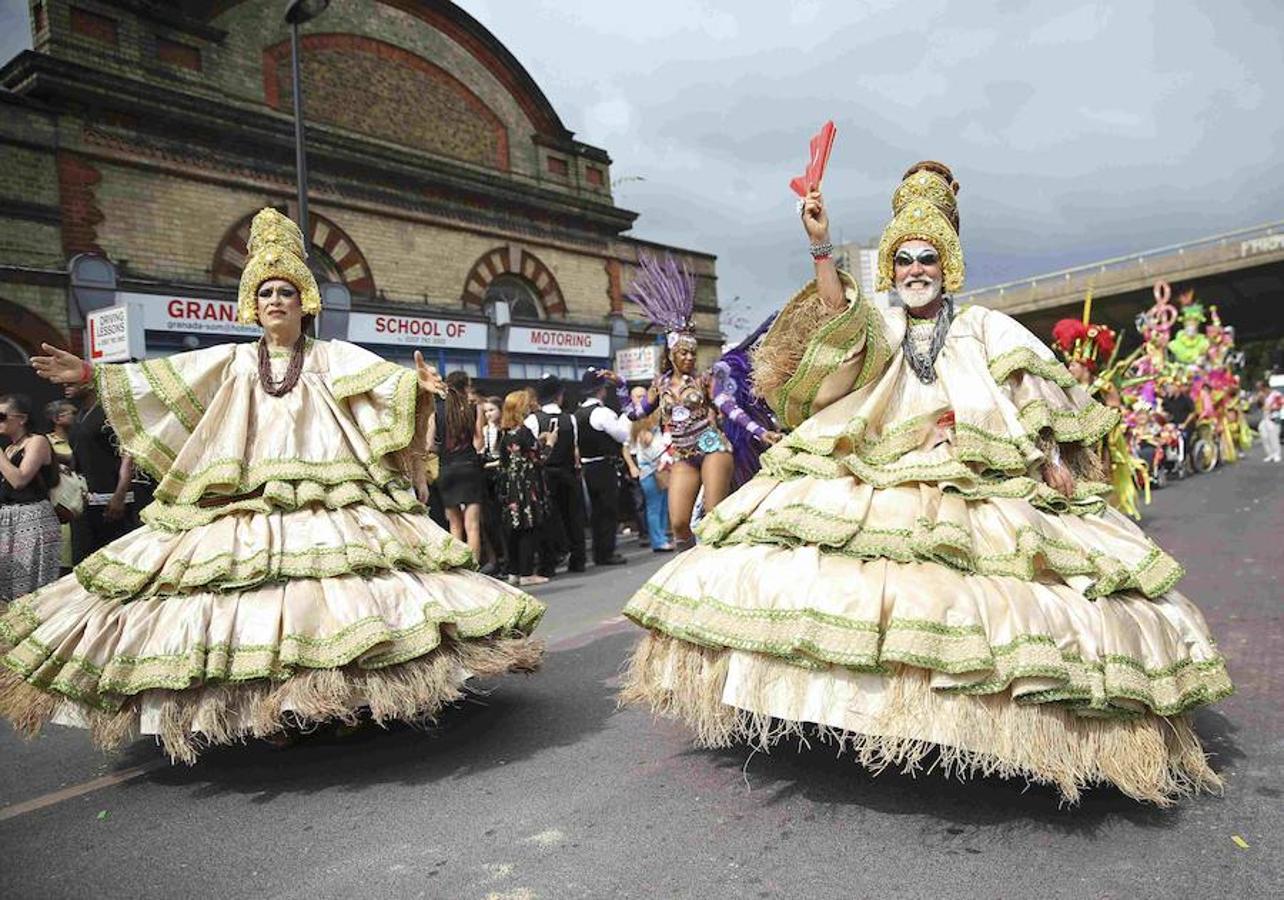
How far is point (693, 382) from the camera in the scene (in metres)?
7.00

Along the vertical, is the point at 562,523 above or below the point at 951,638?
below

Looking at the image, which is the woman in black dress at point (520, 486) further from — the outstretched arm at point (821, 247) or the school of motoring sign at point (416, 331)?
the school of motoring sign at point (416, 331)

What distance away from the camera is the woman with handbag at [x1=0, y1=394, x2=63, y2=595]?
5914 mm

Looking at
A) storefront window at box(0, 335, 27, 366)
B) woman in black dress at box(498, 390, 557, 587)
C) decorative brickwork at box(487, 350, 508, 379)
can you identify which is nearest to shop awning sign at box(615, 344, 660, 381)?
decorative brickwork at box(487, 350, 508, 379)

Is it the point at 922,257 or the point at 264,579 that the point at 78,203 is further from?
the point at 922,257

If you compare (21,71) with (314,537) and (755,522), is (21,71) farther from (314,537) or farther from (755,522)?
(755,522)

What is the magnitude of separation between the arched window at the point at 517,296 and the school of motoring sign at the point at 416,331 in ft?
4.38

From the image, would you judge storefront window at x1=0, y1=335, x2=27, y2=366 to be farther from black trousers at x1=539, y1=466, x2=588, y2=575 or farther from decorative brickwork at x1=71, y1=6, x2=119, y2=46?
black trousers at x1=539, y1=466, x2=588, y2=575

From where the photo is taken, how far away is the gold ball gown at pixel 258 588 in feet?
10.3

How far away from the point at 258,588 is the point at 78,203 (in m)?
12.2

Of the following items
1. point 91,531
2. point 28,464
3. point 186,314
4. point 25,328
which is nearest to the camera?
point 28,464

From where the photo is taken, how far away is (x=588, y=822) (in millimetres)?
2902

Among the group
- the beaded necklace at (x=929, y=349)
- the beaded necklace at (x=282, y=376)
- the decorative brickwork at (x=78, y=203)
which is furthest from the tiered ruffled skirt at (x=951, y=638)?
the decorative brickwork at (x=78, y=203)

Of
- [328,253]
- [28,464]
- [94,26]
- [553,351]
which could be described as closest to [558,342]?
[553,351]
